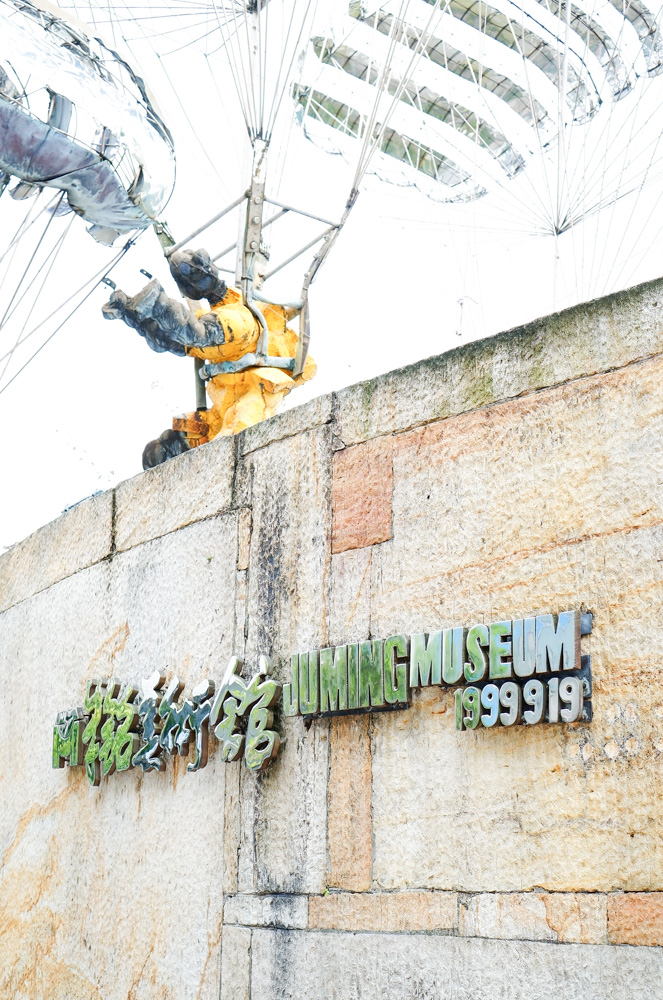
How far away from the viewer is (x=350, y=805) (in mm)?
4488

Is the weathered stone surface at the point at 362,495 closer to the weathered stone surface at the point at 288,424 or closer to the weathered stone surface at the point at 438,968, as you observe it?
the weathered stone surface at the point at 288,424

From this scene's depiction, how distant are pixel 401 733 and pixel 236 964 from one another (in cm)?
119

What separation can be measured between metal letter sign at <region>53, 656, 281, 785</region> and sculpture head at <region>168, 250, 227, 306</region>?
2.07 metres

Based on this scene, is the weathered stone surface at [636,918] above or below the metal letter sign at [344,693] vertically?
below

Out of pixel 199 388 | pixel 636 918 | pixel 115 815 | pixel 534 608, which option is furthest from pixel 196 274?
pixel 636 918

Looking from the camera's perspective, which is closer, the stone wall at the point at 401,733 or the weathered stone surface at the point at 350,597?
the stone wall at the point at 401,733

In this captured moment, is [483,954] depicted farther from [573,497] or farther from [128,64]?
[128,64]

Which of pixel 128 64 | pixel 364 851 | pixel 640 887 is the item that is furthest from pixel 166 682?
pixel 128 64

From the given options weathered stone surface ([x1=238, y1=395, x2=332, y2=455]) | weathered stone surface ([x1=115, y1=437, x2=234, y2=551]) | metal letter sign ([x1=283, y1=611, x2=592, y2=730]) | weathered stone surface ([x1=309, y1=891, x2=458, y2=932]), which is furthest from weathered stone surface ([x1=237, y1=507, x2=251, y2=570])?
weathered stone surface ([x1=309, y1=891, x2=458, y2=932])

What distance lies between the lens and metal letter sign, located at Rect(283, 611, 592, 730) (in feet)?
12.5

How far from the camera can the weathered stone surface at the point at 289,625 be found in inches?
183

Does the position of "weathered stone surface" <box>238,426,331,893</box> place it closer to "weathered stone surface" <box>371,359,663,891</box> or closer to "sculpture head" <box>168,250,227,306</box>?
"weathered stone surface" <box>371,359,663,891</box>

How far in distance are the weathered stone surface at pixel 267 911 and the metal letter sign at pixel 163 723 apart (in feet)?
1.62

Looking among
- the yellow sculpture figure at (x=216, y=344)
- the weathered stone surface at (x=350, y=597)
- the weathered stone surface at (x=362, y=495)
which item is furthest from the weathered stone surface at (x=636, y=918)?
the yellow sculpture figure at (x=216, y=344)
